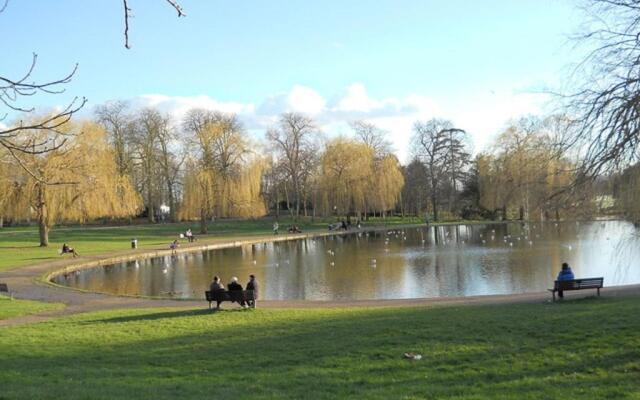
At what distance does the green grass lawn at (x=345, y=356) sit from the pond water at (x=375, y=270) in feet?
24.3

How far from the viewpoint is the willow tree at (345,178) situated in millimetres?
64688

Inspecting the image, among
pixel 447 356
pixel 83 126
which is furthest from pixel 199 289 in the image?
pixel 83 126

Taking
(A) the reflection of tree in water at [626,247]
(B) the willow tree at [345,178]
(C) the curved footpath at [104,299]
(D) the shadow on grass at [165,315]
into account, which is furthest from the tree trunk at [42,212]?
(A) the reflection of tree in water at [626,247]

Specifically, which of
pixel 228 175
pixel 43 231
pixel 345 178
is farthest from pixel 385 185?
pixel 43 231

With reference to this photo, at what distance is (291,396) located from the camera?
21.1 ft

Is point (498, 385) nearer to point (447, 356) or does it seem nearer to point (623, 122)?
point (447, 356)

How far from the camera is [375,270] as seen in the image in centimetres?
2722

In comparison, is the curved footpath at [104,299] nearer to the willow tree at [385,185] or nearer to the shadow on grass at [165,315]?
the shadow on grass at [165,315]

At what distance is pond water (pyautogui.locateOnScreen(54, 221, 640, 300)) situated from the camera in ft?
70.5

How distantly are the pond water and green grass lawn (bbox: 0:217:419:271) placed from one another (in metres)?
5.38

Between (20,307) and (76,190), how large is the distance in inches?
1011

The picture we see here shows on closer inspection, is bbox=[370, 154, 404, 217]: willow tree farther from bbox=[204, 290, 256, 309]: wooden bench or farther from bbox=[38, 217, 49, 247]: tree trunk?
bbox=[204, 290, 256, 309]: wooden bench

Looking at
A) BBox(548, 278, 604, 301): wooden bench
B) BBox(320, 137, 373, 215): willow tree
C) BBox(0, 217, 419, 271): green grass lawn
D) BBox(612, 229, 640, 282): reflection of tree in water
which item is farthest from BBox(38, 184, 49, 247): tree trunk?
BBox(612, 229, 640, 282): reflection of tree in water

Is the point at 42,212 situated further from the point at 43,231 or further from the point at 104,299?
the point at 104,299
